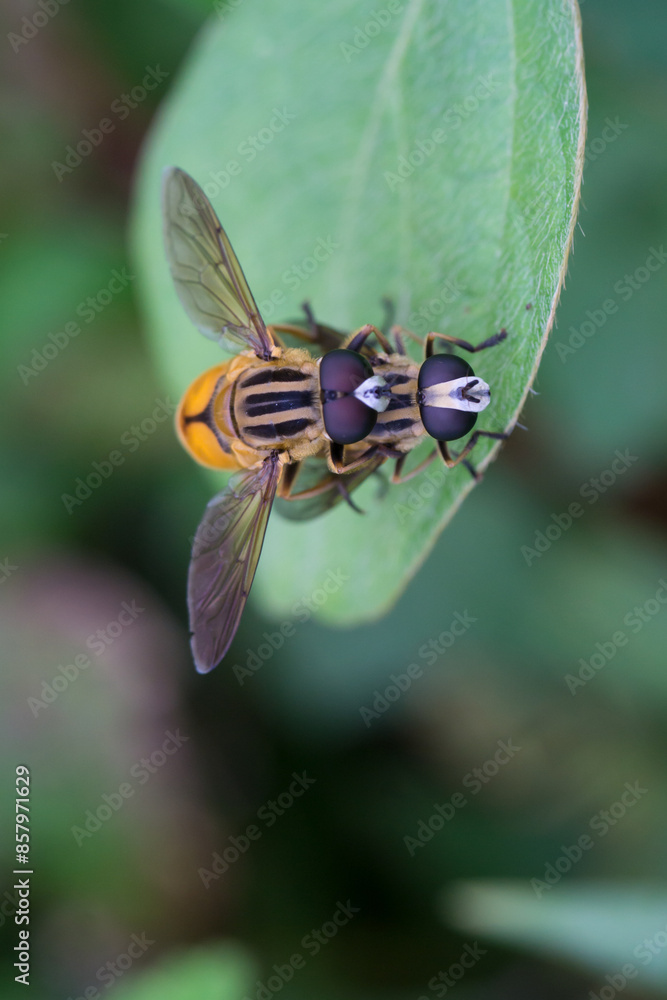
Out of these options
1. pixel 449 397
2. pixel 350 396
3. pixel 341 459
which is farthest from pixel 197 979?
pixel 449 397

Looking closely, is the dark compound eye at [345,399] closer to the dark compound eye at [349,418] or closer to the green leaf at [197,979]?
the dark compound eye at [349,418]

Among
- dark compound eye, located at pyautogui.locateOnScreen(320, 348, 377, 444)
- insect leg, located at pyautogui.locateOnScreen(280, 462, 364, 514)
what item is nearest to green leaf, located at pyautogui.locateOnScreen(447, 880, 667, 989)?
insect leg, located at pyautogui.locateOnScreen(280, 462, 364, 514)

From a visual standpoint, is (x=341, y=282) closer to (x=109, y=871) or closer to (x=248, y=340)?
(x=248, y=340)

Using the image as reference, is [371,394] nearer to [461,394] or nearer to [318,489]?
[461,394]

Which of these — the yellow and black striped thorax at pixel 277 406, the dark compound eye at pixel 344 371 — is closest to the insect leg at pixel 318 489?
the yellow and black striped thorax at pixel 277 406

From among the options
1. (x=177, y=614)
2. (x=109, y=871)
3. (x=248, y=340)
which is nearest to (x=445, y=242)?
(x=248, y=340)

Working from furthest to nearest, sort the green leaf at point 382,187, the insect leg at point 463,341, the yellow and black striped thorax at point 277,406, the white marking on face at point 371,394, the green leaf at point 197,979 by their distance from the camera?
the green leaf at point 197,979, the yellow and black striped thorax at point 277,406, the white marking on face at point 371,394, the insect leg at point 463,341, the green leaf at point 382,187

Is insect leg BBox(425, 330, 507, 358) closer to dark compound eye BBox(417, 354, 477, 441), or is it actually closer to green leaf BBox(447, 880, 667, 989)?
dark compound eye BBox(417, 354, 477, 441)
